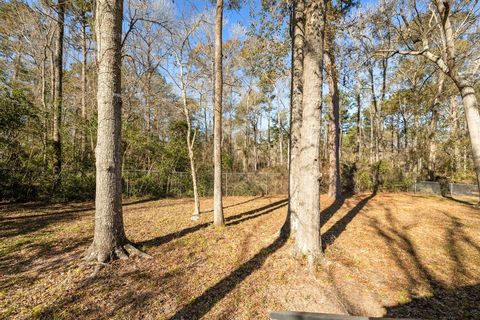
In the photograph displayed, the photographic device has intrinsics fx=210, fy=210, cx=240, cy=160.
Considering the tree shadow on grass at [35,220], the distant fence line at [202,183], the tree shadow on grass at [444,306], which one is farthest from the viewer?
the distant fence line at [202,183]

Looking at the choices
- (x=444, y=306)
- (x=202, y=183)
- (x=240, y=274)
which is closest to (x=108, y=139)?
(x=240, y=274)

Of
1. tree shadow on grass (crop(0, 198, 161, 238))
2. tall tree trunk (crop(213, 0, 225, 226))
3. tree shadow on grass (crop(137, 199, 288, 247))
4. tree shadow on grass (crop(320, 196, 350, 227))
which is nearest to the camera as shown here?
tree shadow on grass (crop(137, 199, 288, 247))

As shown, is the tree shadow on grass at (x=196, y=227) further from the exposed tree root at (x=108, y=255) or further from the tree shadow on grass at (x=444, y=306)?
the tree shadow on grass at (x=444, y=306)

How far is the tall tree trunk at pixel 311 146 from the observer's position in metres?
3.64

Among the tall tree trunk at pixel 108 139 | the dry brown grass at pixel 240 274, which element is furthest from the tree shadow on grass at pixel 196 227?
the tall tree trunk at pixel 108 139

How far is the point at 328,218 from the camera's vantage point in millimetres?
6699

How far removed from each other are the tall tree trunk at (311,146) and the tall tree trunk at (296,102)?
3.82 feet

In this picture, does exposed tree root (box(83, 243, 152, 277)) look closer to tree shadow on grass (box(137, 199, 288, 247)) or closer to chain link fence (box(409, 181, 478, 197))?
tree shadow on grass (box(137, 199, 288, 247))

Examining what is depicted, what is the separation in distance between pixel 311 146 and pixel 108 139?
356cm

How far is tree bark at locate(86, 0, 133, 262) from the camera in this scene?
12.1 ft

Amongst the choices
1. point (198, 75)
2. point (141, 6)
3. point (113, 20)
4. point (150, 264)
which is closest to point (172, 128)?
point (198, 75)

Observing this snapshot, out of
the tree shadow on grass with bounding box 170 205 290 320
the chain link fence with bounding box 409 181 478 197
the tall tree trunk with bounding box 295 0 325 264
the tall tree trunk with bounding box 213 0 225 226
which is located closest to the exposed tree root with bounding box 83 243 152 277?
the tree shadow on grass with bounding box 170 205 290 320

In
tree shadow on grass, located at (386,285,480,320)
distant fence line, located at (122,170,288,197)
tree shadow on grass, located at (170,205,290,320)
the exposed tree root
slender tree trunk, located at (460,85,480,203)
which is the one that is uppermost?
slender tree trunk, located at (460,85,480,203)

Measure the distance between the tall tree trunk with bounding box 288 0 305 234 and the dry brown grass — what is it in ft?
3.22
